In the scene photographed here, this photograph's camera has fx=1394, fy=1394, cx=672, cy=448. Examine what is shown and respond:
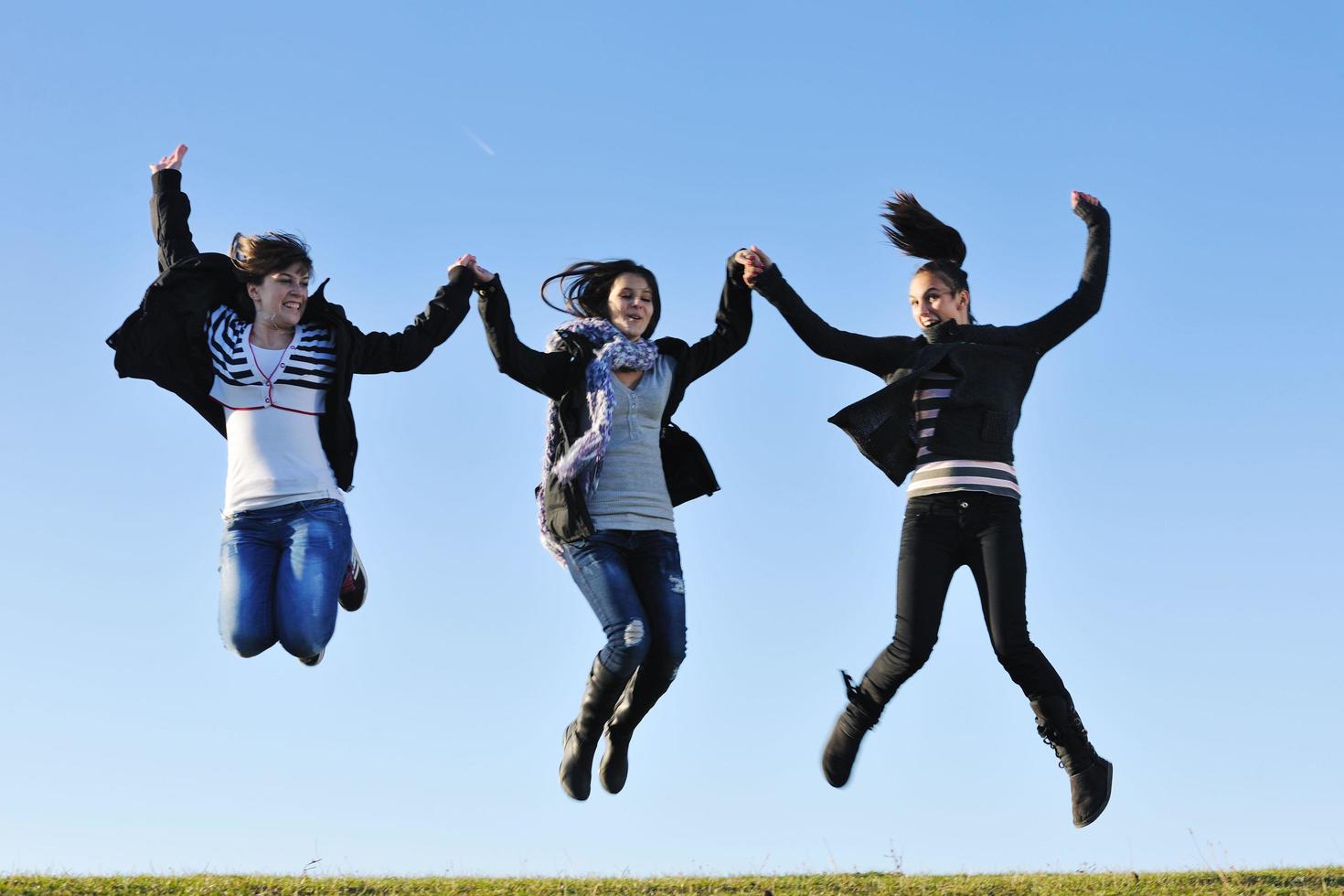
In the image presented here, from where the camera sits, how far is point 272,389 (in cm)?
857

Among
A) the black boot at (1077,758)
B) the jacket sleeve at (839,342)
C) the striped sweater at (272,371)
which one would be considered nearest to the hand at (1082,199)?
the jacket sleeve at (839,342)

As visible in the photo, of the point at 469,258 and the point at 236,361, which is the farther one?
the point at 469,258

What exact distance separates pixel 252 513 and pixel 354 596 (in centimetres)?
126

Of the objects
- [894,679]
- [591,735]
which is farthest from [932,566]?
[591,735]

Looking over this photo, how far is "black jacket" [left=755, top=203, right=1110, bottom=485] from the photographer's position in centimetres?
877

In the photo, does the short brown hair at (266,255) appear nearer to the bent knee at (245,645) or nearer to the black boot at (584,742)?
the bent knee at (245,645)

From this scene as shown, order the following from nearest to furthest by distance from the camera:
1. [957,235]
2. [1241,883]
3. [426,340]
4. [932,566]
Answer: [932,566]
[426,340]
[957,235]
[1241,883]

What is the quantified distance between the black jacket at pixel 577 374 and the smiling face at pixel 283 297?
116 centimetres

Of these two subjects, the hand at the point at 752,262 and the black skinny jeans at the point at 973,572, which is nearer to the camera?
the black skinny jeans at the point at 973,572

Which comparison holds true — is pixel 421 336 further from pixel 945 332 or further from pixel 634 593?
pixel 945 332

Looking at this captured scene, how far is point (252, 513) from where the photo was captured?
853cm

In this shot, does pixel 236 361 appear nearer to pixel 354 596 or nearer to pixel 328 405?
pixel 328 405

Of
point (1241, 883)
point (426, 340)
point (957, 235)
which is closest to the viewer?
point (426, 340)

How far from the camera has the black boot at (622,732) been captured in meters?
8.78
